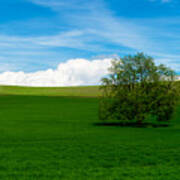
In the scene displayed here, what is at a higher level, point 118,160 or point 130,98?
point 130,98

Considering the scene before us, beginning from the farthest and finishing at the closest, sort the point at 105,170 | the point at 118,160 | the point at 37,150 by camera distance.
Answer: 1. the point at 37,150
2. the point at 118,160
3. the point at 105,170

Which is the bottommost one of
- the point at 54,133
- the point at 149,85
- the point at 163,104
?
the point at 54,133

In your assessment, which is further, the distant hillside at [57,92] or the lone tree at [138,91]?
the distant hillside at [57,92]

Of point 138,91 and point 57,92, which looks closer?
point 138,91

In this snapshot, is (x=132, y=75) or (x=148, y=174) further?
(x=132, y=75)

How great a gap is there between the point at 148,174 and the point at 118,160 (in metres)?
3.19

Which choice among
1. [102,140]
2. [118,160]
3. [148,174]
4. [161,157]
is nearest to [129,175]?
[148,174]

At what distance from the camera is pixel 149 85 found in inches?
1446

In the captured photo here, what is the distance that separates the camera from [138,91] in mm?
36281

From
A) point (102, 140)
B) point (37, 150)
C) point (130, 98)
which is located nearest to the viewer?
point (37, 150)

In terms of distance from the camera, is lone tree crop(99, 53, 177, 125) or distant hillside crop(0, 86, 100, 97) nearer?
lone tree crop(99, 53, 177, 125)

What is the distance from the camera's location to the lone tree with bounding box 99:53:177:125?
36250 mm

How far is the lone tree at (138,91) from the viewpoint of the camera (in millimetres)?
36250

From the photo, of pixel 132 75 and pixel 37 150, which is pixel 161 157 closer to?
pixel 37 150
